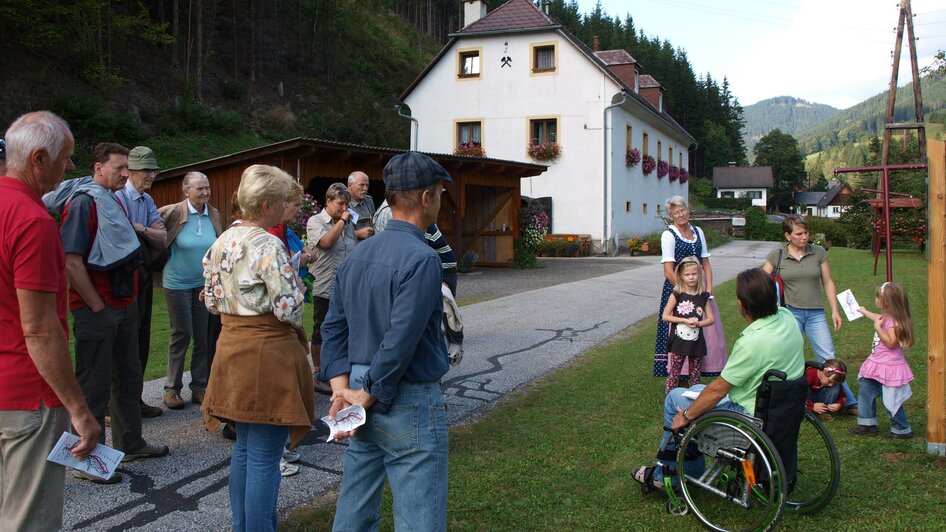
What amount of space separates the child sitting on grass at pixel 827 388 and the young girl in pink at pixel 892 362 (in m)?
0.22

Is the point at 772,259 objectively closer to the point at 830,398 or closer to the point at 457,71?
the point at 830,398

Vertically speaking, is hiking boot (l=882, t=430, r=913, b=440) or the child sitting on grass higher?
the child sitting on grass

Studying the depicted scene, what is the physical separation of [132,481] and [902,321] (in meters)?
5.25

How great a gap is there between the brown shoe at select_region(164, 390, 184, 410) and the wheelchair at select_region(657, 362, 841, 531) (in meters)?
3.93

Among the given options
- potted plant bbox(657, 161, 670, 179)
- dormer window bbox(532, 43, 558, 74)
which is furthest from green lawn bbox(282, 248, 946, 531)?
potted plant bbox(657, 161, 670, 179)

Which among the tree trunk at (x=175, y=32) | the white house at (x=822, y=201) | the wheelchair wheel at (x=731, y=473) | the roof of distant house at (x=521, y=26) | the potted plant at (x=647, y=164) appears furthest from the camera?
the white house at (x=822, y=201)

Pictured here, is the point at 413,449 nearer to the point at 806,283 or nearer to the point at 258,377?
the point at 258,377

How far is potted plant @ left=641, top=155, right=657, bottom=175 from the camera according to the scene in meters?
33.5

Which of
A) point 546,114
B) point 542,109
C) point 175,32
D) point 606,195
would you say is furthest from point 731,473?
point 175,32

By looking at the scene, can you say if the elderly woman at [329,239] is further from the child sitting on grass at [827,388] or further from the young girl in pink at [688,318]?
the child sitting on grass at [827,388]

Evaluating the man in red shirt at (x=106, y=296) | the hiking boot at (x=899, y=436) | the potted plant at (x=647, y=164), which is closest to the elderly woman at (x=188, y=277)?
the man in red shirt at (x=106, y=296)

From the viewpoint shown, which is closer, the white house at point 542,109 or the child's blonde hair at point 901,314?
the child's blonde hair at point 901,314

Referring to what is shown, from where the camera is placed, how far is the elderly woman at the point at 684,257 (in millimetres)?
6027

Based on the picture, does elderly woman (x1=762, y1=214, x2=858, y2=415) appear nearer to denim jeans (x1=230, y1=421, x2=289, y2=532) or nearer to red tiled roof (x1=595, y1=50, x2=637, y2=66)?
denim jeans (x1=230, y1=421, x2=289, y2=532)
